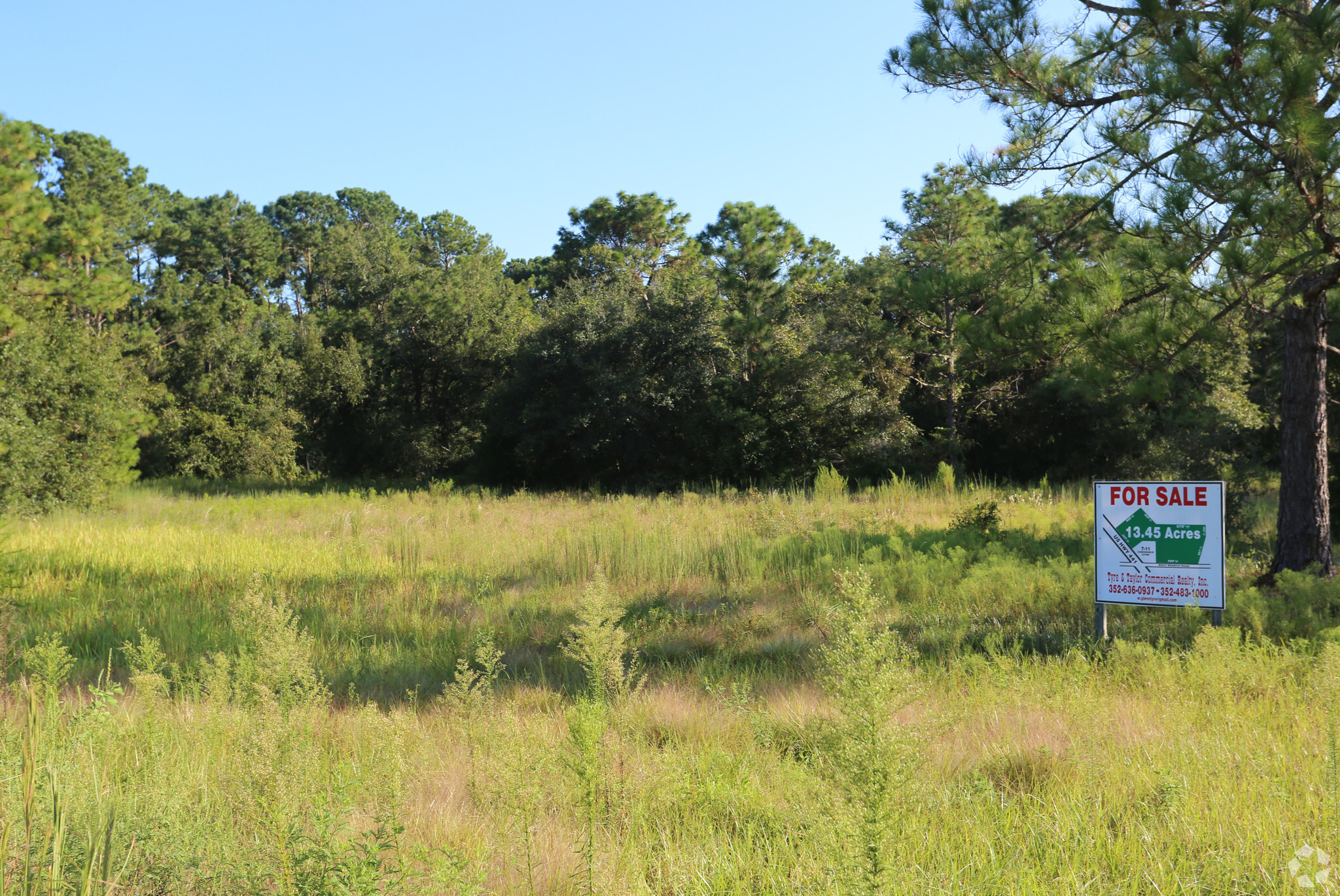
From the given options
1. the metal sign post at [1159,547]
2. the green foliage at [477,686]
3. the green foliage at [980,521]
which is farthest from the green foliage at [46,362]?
the metal sign post at [1159,547]

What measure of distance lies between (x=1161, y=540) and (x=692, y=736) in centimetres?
404

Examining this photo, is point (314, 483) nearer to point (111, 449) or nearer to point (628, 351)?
point (111, 449)

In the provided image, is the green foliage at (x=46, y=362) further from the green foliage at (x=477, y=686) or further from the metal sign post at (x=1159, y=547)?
the metal sign post at (x=1159, y=547)

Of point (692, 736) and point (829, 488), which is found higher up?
point (829, 488)

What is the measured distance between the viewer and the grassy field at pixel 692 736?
2.41 m

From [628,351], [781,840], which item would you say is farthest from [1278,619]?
[628,351]

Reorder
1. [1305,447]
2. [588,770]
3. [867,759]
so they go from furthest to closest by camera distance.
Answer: [1305,447] < [588,770] < [867,759]

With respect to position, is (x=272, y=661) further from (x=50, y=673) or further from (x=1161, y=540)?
(x=1161, y=540)

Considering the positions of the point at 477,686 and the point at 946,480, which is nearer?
the point at 477,686

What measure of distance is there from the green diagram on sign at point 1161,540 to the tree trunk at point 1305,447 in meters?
2.85

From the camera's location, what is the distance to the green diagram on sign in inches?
226

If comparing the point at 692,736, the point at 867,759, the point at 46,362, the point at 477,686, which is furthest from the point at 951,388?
the point at 46,362

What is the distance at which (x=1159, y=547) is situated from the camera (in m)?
5.86

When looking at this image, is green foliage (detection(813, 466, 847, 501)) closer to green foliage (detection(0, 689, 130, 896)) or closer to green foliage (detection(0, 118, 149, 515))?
green foliage (detection(0, 689, 130, 896))
